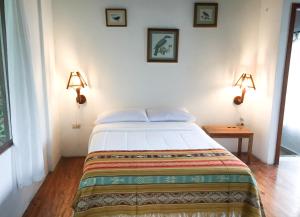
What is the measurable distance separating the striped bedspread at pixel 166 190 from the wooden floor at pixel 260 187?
0.64 m

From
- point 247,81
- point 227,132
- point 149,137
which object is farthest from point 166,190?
point 247,81

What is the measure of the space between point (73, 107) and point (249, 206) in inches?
103

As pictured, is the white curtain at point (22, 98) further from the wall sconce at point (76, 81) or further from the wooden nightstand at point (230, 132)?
the wooden nightstand at point (230, 132)

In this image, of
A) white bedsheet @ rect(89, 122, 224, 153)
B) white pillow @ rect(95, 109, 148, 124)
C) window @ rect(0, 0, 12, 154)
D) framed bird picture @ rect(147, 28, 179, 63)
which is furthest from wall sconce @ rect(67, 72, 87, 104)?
window @ rect(0, 0, 12, 154)

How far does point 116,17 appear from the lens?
10.8ft

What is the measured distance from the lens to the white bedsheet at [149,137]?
7.54ft

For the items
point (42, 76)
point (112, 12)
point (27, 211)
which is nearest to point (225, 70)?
point (112, 12)

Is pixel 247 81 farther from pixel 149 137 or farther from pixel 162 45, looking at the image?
pixel 149 137

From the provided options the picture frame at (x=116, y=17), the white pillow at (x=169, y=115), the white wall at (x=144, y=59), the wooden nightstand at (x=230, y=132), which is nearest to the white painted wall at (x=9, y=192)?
the white wall at (x=144, y=59)

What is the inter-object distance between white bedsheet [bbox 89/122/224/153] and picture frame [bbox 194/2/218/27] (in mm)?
1493

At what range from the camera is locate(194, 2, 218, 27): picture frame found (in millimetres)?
3359

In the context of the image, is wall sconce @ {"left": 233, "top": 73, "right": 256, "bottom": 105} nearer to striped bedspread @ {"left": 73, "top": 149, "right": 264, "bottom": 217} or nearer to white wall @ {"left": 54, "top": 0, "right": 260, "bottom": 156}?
white wall @ {"left": 54, "top": 0, "right": 260, "bottom": 156}

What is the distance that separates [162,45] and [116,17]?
0.75 meters

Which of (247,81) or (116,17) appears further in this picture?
(247,81)
